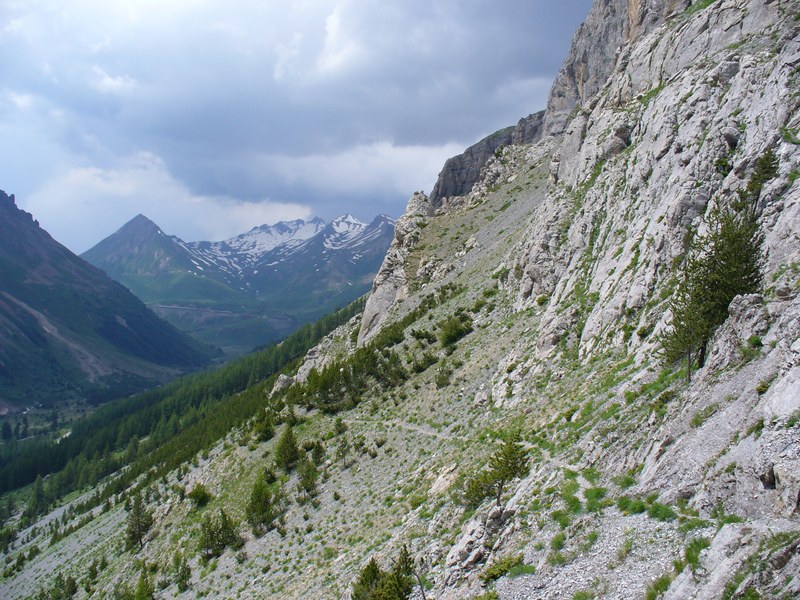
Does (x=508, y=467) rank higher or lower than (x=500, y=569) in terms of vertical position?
higher

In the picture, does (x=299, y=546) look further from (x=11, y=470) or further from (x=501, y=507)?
(x=11, y=470)

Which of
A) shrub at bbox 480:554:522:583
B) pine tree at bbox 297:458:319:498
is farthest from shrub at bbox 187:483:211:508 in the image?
shrub at bbox 480:554:522:583

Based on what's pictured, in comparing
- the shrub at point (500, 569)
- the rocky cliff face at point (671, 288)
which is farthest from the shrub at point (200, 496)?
the shrub at point (500, 569)

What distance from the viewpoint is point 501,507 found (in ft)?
75.5

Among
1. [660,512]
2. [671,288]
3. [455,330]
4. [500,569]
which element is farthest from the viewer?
[455,330]

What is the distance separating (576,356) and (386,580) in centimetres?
2289

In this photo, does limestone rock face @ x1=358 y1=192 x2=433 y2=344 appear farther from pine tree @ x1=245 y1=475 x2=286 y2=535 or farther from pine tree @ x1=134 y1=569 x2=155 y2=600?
pine tree @ x1=134 y1=569 x2=155 y2=600

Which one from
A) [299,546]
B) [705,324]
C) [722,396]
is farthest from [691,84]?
[299,546]

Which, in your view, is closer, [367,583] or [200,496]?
[367,583]

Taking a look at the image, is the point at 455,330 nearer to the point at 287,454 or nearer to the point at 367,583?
the point at 287,454

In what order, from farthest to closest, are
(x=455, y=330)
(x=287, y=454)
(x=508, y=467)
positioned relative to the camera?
(x=455, y=330)
(x=287, y=454)
(x=508, y=467)

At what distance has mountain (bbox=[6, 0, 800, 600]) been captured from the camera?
50.6ft

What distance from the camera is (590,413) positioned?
88.1ft

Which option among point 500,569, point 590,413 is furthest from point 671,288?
point 500,569
